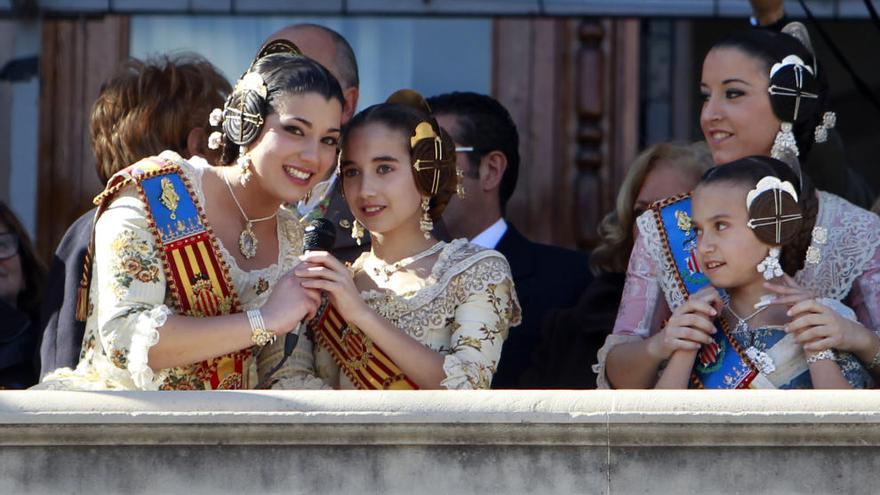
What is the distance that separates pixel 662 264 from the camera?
4.77m

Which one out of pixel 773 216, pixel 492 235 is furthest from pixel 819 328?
pixel 492 235

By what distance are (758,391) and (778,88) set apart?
1.06 meters

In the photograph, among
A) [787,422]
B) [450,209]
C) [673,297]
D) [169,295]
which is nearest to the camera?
[787,422]

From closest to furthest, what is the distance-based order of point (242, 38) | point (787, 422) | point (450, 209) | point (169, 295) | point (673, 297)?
point (787, 422)
point (169, 295)
point (673, 297)
point (450, 209)
point (242, 38)

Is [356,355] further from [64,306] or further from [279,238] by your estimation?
[64,306]

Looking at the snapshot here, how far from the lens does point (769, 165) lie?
14.8ft

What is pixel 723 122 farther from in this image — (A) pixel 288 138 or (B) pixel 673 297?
(A) pixel 288 138

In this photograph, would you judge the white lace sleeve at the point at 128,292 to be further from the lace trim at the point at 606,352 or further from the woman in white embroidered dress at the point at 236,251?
the lace trim at the point at 606,352

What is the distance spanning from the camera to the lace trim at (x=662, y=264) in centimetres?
472

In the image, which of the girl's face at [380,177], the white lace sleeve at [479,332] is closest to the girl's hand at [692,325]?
the white lace sleeve at [479,332]

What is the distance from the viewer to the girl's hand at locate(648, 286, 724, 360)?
4426 millimetres

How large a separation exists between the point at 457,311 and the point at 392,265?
0.77 ft

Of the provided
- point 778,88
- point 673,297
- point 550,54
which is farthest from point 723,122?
point 550,54

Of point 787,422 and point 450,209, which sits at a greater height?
point 450,209
